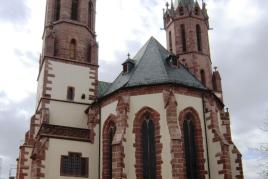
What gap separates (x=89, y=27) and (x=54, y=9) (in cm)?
353

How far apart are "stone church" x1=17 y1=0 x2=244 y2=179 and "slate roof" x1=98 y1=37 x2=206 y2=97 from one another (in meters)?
0.07

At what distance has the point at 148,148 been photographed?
993 inches

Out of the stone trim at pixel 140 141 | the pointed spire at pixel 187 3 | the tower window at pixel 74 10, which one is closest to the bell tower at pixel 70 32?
the tower window at pixel 74 10

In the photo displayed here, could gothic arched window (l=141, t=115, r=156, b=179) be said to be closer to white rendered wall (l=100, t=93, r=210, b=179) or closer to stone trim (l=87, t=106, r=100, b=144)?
white rendered wall (l=100, t=93, r=210, b=179)

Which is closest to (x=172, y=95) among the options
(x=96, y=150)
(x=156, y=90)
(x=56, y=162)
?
(x=156, y=90)

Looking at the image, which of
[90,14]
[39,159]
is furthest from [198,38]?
[39,159]

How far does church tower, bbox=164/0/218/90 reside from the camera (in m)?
35.2

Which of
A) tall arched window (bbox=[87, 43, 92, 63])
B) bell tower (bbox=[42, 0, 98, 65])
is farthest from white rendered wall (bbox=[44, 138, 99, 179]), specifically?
tall arched window (bbox=[87, 43, 92, 63])

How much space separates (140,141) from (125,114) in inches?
79.1

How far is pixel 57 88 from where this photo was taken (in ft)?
107

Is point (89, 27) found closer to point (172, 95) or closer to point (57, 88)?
point (57, 88)

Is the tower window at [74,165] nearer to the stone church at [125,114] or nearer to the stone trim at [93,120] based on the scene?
the stone church at [125,114]

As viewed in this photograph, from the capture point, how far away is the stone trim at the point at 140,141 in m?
24.4

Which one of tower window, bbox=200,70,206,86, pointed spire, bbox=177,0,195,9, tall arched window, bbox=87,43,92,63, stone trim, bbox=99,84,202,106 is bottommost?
stone trim, bbox=99,84,202,106
